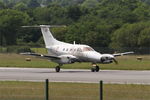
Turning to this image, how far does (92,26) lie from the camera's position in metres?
115

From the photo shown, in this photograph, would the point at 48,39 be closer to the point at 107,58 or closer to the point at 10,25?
the point at 107,58

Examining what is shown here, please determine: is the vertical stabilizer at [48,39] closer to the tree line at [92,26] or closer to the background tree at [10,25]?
the tree line at [92,26]

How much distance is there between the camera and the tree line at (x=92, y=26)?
104250 mm

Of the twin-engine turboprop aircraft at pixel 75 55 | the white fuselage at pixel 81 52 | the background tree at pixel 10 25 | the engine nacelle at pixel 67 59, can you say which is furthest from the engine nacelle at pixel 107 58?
the background tree at pixel 10 25

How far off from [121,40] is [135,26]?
6224mm

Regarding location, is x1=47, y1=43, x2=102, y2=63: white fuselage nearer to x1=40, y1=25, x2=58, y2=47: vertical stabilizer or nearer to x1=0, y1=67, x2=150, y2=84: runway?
x1=40, y1=25, x2=58, y2=47: vertical stabilizer

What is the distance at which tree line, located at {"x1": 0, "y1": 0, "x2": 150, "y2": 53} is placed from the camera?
104 m

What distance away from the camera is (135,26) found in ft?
358

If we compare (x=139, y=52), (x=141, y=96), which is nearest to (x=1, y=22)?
(x=139, y=52)

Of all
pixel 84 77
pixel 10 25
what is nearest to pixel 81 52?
pixel 84 77

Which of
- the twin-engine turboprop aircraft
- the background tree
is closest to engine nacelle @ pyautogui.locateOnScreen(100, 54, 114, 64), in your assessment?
the twin-engine turboprop aircraft

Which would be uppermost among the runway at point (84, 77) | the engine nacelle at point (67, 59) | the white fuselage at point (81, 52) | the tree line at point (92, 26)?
the tree line at point (92, 26)

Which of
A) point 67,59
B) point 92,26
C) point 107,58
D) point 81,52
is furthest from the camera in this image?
point 92,26

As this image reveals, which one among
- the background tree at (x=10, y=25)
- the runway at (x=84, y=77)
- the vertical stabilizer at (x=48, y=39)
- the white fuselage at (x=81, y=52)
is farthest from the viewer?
the background tree at (x=10, y=25)
